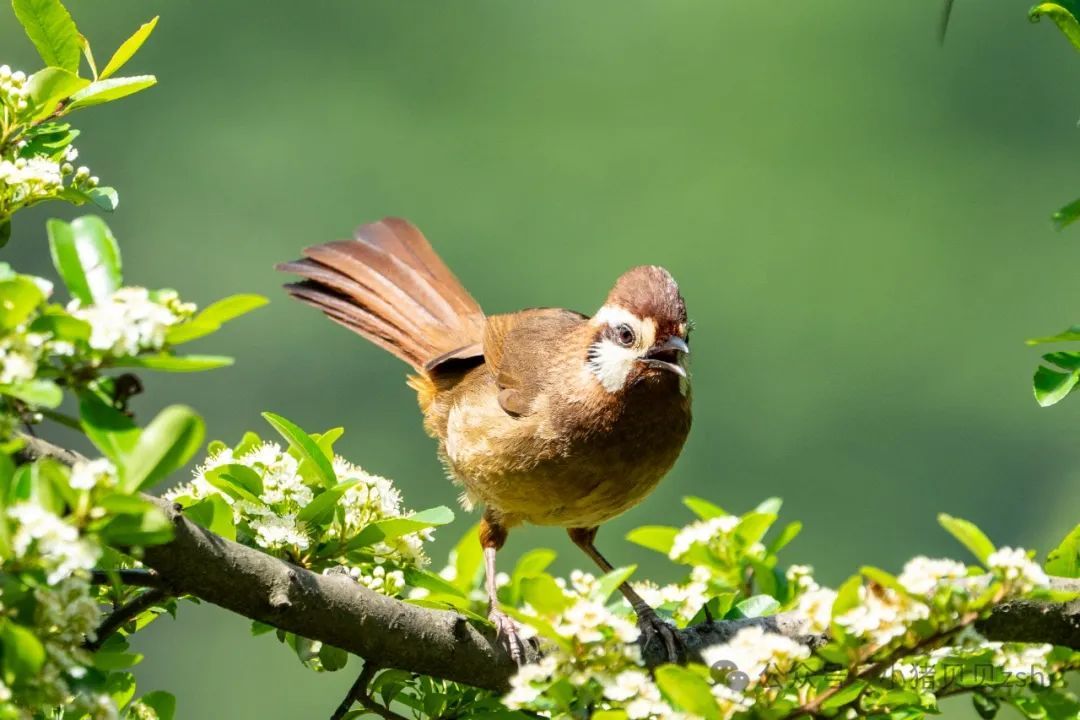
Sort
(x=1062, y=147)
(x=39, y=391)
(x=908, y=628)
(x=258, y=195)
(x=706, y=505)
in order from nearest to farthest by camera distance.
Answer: (x=39, y=391)
(x=908, y=628)
(x=706, y=505)
(x=258, y=195)
(x=1062, y=147)

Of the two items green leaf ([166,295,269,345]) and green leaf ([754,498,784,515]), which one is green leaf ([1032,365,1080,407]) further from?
green leaf ([166,295,269,345])

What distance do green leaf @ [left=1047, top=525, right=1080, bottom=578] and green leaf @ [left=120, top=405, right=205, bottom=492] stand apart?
172 cm

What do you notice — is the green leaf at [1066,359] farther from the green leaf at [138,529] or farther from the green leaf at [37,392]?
the green leaf at [37,392]

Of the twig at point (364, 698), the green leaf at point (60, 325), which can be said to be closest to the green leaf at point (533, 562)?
the twig at point (364, 698)

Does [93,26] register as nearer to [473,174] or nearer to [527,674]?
[473,174]

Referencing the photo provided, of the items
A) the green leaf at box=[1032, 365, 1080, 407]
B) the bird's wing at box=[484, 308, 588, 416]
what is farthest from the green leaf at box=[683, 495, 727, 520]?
the bird's wing at box=[484, 308, 588, 416]

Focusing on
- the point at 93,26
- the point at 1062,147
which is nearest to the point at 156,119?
the point at 93,26

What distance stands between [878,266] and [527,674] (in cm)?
1263

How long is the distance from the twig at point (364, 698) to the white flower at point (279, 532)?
27cm

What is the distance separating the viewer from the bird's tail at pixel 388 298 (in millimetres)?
4602

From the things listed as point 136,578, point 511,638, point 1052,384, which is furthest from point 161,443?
A: point 1052,384

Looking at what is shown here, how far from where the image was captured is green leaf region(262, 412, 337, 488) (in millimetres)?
2508

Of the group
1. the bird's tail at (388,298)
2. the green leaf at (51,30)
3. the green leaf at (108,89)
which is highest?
the bird's tail at (388,298)

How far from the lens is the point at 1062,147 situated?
14516 millimetres
